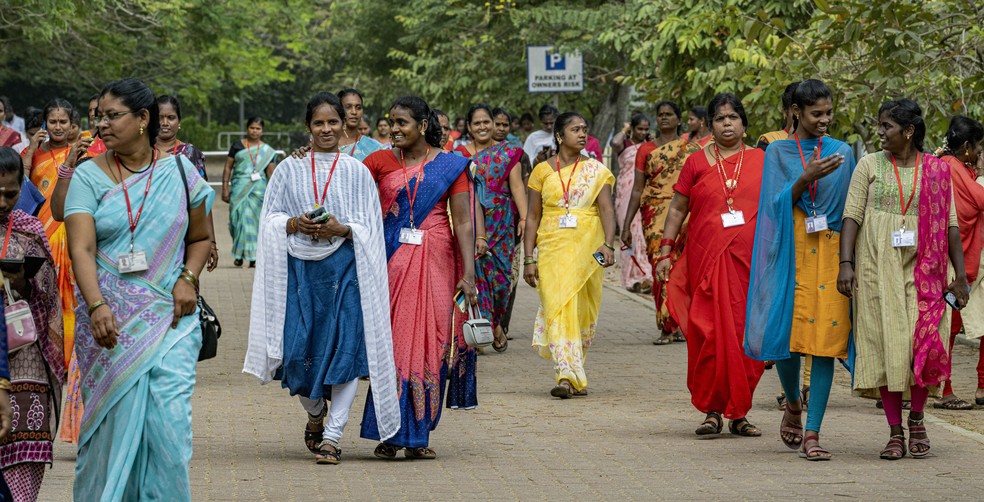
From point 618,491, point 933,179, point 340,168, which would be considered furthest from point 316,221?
point 933,179

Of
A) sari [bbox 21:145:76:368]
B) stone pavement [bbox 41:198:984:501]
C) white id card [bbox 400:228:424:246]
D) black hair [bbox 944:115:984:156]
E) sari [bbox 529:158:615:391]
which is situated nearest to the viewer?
stone pavement [bbox 41:198:984:501]

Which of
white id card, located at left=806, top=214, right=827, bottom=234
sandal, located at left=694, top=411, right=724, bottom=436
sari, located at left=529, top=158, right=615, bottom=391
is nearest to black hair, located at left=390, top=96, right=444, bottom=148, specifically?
white id card, located at left=806, top=214, right=827, bottom=234

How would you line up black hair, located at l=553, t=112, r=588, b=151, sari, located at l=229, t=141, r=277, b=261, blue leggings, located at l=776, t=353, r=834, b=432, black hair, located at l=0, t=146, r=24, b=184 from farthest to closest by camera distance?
sari, located at l=229, t=141, r=277, b=261, black hair, located at l=553, t=112, r=588, b=151, blue leggings, located at l=776, t=353, r=834, b=432, black hair, located at l=0, t=146, r=24, b=184


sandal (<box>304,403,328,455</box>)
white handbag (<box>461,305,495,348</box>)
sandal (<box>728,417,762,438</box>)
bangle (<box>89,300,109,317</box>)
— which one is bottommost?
sandal (<box>728,417,762,438</box>)

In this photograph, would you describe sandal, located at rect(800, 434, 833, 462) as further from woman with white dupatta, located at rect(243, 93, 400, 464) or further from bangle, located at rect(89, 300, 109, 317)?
bangle, located at rect(89, 300, 109, 317)

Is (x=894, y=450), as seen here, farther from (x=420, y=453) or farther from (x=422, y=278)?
(x=422, y=278)

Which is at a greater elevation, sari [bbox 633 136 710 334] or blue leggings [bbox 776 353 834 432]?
sari [bbox 633 136 710 334]

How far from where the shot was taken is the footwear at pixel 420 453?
8609mm

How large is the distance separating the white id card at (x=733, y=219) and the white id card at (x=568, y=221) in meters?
2.28

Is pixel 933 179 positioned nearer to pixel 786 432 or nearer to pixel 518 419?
pixel 786 432

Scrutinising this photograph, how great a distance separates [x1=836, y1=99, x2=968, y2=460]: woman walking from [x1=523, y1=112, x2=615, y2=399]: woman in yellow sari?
3.03 meters

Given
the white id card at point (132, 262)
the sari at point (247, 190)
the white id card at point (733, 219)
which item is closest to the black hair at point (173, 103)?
the white id card at point (733, 219)

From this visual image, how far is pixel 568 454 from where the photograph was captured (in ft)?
28.6

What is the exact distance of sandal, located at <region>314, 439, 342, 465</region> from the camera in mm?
8320
